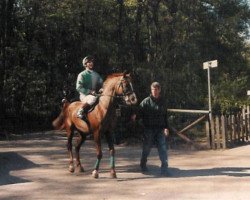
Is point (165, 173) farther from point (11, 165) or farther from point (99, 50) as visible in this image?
point (99, 50)

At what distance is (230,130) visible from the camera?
15758 mm

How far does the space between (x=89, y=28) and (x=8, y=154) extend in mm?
9752

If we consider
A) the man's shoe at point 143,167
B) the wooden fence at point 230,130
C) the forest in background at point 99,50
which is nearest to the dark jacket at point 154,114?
the man's shoe at point 143,167

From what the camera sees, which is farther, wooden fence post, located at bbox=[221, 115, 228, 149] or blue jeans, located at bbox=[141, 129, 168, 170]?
wooden fence post, located at bbox=[221, 115, 228, 149]

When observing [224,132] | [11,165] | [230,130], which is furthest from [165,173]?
[230,130]

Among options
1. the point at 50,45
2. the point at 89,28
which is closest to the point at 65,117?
the point at 89,28

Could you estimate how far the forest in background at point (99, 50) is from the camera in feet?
62.7

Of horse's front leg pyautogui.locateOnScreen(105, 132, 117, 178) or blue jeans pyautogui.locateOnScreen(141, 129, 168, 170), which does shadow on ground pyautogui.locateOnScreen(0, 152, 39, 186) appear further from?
blue jeans pyautogui.locateOnScreen(141, 129, 168, 170)

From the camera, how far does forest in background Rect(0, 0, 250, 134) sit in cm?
1911

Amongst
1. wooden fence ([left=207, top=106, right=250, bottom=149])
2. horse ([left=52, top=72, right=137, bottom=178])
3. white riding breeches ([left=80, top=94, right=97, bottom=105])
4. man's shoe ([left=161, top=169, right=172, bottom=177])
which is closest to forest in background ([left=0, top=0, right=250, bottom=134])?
wooden fence ([left=207, top=106, right=250, bottom=149])

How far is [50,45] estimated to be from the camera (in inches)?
969

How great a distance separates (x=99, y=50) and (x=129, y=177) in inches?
408

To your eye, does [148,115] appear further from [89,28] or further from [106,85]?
[89,28]

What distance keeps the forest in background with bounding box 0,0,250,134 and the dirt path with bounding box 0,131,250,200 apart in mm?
4881
